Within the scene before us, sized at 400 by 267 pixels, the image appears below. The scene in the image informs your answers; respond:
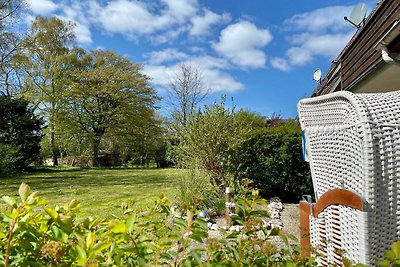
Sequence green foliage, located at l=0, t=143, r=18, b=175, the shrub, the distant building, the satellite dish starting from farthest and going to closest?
green foliage, located at l=0, t=143, r=18, b=175 → the satellite dish → the shrub → the distant building

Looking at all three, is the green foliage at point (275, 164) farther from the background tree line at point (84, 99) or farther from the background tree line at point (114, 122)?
the background tree line at point (84, 99)

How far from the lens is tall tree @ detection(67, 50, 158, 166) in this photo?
2320 centimetres

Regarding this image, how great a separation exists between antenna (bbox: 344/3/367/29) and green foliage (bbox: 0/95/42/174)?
43.5ft

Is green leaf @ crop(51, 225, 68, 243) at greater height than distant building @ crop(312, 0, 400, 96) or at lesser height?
lesser

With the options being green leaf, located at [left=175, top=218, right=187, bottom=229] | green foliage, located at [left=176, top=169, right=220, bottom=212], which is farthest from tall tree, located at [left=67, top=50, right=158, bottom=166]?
green leaf, located at [left=175, top=218, right=187, bottom=229]

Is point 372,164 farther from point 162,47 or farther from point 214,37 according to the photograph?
point 162,47

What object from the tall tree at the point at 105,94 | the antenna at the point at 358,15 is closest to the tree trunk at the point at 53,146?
the tall tree at the point at 105,94

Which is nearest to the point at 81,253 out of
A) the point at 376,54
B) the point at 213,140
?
the point at 376,54

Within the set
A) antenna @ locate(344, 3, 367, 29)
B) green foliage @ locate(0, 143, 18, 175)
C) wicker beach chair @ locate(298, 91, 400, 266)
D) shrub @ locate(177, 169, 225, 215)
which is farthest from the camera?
green foliage @ locate(0, 143, 18, 175)

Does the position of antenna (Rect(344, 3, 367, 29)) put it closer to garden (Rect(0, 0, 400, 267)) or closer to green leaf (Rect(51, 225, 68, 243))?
garden (Rect(0, 0, 400, 267))

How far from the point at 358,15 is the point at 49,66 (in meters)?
19.8

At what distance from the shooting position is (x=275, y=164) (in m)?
6.52

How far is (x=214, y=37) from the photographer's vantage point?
20.8 m

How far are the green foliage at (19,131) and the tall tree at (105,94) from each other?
6930 mm
